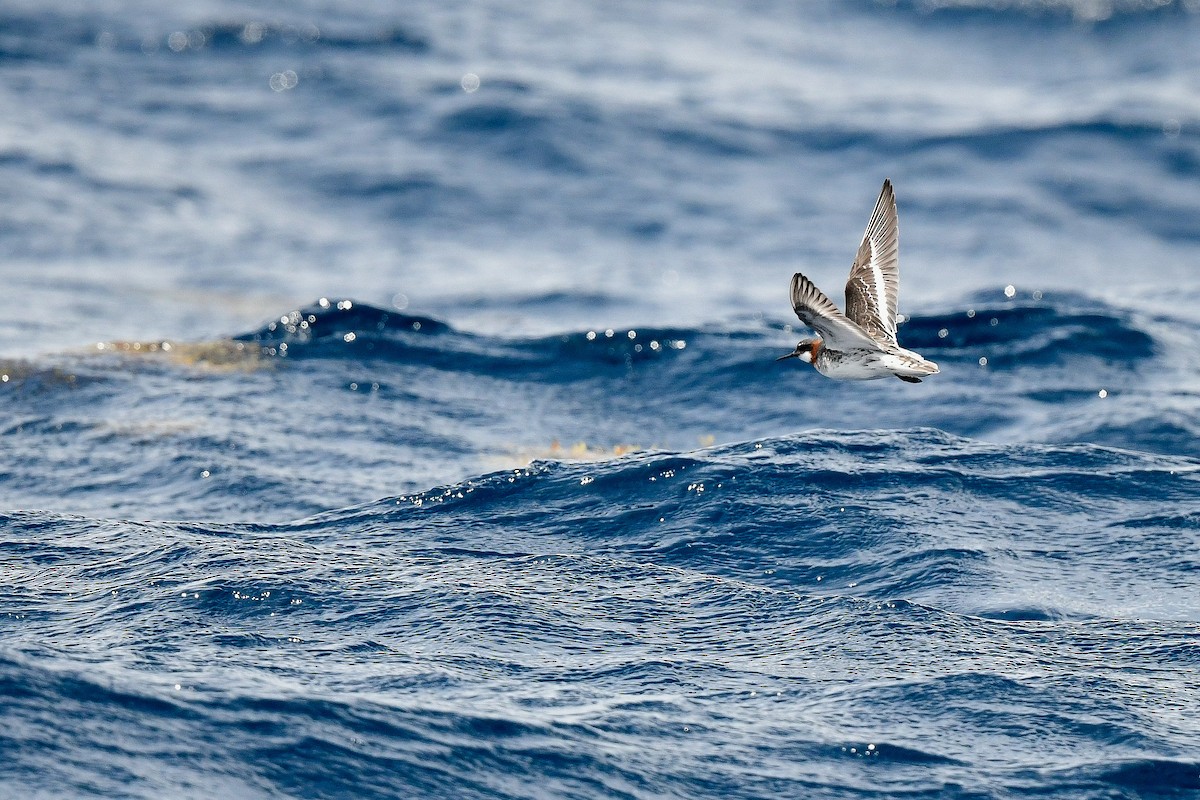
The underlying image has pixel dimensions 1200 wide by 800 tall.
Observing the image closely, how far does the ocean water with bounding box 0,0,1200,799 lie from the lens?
800cm

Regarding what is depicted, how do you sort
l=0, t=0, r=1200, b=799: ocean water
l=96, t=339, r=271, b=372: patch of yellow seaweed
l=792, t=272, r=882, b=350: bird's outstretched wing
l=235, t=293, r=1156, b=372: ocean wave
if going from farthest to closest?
l=235, t=293, r=1156, b=372: ocean wave < l=96, t=339, r=271, b=372: patch of yellow seaweed < l=792, t=272, r=882, b=350: bird's outstretched wing < l=0, t=0, r=1200, b=799: ocean water

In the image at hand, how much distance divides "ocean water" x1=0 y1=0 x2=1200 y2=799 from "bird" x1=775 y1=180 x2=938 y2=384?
125cm

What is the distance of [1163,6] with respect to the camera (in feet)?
110

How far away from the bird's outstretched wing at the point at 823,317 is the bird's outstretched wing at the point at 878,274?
783 millimetres

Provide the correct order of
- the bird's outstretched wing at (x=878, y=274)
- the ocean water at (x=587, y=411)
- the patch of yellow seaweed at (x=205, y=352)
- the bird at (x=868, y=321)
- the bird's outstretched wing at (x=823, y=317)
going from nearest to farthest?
the ocean water at (x=587, y=411), the bird's outstretched wing at (x=823, y=317), the bird at (x=868, y=321), the bird's outstretched wing at (x=878, y=274), the patch of yellow seaweed at (x=205, y=352)

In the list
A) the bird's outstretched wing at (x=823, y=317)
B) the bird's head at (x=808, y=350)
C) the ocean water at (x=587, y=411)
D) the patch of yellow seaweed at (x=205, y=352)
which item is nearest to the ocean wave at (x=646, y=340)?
the ocean water at (x=587, y=411)

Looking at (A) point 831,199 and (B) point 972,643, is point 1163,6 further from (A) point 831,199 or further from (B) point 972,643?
(B) point 972,643

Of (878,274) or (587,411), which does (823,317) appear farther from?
(587,411)

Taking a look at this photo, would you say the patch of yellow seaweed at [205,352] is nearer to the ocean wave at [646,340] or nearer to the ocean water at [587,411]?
the ocean water at [587,411]

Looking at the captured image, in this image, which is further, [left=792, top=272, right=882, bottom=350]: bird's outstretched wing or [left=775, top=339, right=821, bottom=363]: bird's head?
[left=775, top=339, right=821, bottom=363]: bird's head

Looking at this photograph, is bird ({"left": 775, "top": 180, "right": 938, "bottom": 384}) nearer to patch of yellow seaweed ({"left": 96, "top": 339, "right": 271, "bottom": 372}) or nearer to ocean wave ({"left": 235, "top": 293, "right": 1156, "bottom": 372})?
ocean wave ({"left": 235, "top": 293, "right": 1156, "bottom": 372})

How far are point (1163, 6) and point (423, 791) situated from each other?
31.6 meters

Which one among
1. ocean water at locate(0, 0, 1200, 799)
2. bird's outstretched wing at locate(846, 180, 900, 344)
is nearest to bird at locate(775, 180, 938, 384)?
bird's outstretched wing at locate(846, 180, 900, 344)

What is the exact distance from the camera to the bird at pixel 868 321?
30.7 feet
